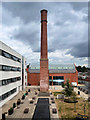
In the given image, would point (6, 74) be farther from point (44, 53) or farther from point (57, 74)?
point (57, 74)

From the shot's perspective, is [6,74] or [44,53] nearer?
[6,74]

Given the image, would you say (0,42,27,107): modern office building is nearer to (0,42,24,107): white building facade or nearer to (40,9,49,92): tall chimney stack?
(0,42,24,107): white building facade

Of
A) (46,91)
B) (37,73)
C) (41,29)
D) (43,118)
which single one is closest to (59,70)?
(37,73)

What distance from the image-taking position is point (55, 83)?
5322 cm

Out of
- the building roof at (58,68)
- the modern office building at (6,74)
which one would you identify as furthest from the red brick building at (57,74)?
the modern office building at (6,74)

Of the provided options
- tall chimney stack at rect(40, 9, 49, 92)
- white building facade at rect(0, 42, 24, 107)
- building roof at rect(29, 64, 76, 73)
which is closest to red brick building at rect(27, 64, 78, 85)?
building roof at rect(29, 64, 76, 73)

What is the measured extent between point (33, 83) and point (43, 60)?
71.5 feet

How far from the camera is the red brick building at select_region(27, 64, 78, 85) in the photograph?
175 ft

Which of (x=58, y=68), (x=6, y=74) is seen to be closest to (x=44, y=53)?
(x=6, y=74)

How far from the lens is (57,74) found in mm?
53500

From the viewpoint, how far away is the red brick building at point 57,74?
2096 inches

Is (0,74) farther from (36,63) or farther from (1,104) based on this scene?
(36,63)

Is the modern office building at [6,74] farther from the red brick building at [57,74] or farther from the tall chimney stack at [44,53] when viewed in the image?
the red brick building at [57,74]

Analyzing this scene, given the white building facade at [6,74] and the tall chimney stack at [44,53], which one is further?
the tall chimney stack at [44,53]
